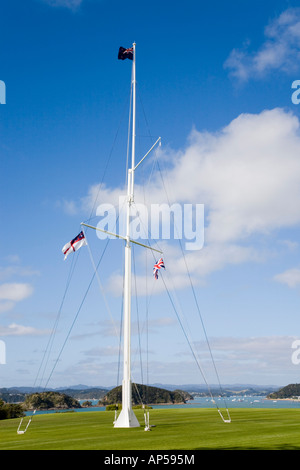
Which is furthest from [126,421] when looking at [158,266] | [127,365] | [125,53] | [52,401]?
[52,401]

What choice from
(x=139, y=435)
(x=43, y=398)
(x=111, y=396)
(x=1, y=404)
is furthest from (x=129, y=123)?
(x=111, y=396)

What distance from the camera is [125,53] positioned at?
35688 mm

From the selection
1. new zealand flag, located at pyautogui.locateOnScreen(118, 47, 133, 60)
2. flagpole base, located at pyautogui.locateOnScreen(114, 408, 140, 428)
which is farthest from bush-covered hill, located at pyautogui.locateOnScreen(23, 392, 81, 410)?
new zealand flag, located at pyautogui.locateOnScreen(118, 47, 133, 60)

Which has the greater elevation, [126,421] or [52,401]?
[126,421]

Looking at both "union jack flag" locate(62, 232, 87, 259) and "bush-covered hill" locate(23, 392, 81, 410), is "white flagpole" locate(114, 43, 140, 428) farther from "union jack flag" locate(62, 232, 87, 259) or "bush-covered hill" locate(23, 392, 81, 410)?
"bush-covered hill" locate(23, 392, 81, 410)

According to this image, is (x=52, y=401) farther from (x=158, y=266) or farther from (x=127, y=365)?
(x=127, y=365)

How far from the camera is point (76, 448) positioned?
18.0 meters

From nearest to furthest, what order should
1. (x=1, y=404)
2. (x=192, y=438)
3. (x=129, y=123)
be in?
1. (x=192, y=438)
2. (x=129, y=123)
3. (x=1, y=404)

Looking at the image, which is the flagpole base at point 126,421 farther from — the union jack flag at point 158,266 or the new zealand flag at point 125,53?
the new zealand flag at point 125,53

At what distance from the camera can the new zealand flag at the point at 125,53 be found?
3562 centimetres

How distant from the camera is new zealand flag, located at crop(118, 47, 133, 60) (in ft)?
117

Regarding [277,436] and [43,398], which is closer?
[277,436]
